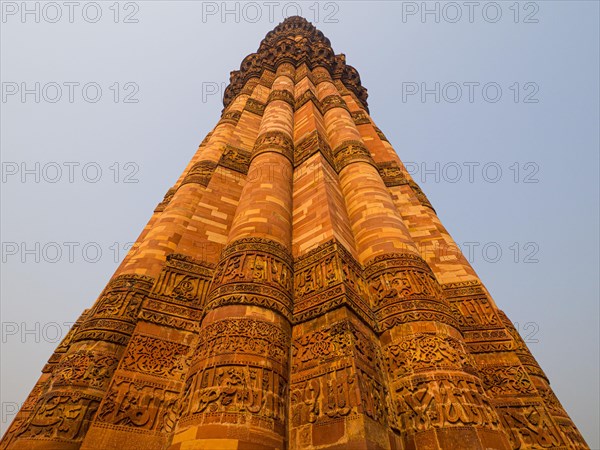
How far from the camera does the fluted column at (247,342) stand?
2.96m

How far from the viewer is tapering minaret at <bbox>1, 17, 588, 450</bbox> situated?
315cm

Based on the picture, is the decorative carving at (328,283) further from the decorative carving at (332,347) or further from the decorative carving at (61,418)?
the decorative carving at (61,418)

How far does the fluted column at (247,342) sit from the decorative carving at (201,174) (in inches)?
107

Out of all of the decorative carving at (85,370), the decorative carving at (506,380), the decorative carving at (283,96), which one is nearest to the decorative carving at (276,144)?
the decorative carving at (283,96)

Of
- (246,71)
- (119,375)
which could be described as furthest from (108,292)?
(246,71)

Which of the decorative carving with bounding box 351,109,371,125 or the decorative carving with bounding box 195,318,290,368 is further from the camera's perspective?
the decorative carving with bounding box 351,109,371,125

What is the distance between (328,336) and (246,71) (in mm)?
15163

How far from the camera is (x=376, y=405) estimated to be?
127 inches

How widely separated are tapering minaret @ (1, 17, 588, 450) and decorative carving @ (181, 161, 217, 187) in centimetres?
132

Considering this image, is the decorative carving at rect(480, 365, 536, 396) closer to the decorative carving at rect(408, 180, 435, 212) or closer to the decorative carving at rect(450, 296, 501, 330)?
the decorative carving at rect(450, 296, 501, 330)

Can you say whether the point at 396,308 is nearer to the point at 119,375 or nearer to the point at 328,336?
the point at 328,336

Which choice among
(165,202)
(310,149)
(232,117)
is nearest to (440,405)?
(310,149)

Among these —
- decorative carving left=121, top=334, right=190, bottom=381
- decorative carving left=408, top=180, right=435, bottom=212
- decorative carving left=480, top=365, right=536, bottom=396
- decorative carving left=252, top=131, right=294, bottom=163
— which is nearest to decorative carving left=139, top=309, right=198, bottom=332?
decorative carving left=121, top=334, right=190, bottom=381

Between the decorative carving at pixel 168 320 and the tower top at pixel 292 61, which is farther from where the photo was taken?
the tower top at pixel 292 61
